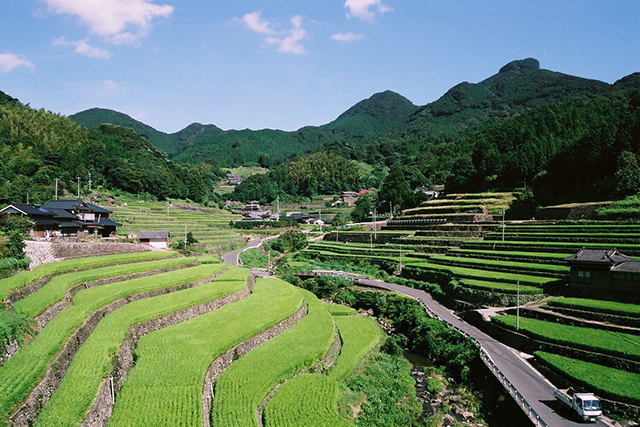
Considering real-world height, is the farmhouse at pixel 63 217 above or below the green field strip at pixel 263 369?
above

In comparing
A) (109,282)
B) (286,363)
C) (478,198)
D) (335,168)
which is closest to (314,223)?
(478,198)

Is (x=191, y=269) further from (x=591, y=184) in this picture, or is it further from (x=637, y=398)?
(x=591, y=184)

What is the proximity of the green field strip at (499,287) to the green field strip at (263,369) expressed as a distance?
11.0 meters

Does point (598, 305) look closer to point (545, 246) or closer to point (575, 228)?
point (545, 246)

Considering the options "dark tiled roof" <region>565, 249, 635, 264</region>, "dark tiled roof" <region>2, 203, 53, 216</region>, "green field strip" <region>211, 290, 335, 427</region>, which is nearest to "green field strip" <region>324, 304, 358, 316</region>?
"green field strip" <region>211, 290, 335, 427</region>

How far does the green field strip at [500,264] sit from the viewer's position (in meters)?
28.1

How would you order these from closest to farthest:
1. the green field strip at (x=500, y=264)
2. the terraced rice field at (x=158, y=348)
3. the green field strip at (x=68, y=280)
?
the terraced rice field at (x=158, y=348) < the green field strip at (x=68, y=280) < the green field strip at (x=500, y=264)

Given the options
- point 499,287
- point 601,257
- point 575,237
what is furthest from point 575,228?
point 499,287

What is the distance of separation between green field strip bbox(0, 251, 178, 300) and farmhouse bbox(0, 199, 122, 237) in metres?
5.35

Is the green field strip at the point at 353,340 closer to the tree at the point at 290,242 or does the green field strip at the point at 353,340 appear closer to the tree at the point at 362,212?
the tree at the point at 290,242

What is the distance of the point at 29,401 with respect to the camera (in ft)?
36.5

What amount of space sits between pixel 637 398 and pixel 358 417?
925 cm

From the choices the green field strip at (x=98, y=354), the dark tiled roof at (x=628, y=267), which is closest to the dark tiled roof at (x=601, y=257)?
the dark tiled roof at (x=628, y=267)

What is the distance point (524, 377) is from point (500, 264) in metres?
→ 15.3
